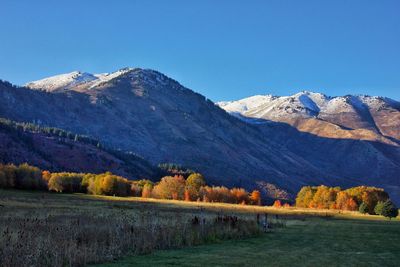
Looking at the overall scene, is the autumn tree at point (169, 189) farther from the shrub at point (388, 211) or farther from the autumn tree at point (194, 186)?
the shrub at point (388, 211)

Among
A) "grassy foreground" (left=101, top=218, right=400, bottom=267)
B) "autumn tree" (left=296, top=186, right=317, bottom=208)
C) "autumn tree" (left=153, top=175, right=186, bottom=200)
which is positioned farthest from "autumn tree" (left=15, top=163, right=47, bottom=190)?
"grassy foreground" (left=101, top=218, right=400, bottom=267)

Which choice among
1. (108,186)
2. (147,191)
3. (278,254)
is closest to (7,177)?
(108,186)

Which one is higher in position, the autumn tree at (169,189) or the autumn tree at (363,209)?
the autumn tree at (169,189)

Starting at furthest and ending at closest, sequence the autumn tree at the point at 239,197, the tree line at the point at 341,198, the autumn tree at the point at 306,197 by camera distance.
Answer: the autumn tree at the point at 306,197 < the autumn tree at the point at 239,197 < the tree line at the point at 341,198

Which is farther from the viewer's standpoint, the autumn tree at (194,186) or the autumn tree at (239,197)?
the autumn tree at (239,197)

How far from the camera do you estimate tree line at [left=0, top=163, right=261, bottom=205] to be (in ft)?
472

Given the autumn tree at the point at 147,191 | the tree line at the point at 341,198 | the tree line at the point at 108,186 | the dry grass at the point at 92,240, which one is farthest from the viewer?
the tree line at the point at 341,198

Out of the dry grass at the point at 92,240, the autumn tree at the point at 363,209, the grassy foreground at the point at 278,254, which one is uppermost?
the autumn tree at the point at 363,209

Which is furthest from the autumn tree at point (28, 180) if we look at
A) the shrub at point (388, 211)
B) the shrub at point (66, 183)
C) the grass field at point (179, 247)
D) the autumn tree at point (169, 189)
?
the grass field at point (179, 247)

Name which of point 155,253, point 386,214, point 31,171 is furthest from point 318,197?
point 155,253

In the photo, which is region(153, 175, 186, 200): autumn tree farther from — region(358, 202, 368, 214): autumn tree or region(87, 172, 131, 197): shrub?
region(358, 202, 368, 214): autumn tree

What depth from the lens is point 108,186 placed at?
6211 inches

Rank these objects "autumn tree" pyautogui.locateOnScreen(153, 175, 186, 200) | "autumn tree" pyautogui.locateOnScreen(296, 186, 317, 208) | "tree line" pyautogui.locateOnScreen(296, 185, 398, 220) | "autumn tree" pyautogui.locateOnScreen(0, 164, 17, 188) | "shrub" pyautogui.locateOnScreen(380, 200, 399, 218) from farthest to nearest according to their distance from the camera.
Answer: "autumn tree" pyautogui.locateOnScreen(296, 186, 317, 208) < "autumn tree" pyautogui.locateOnScreen(153, 175, 186, 200) < "tree line" pyautogui.locateOnScreen(296, 185, 398, 220) < "autumn tree" pyautogui.locateOnScreen(0, 164, 17, 188) < "shrub" pyautogui.locateOnScreen(380, 200, 399, 218)

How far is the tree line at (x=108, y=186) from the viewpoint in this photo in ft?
472
